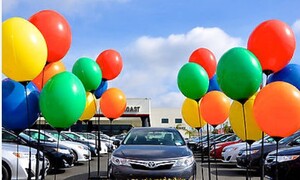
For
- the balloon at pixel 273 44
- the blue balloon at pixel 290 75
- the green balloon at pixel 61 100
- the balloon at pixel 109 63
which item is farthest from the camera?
the balloon at pixel 109 63

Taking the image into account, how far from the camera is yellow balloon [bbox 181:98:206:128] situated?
9109 mm

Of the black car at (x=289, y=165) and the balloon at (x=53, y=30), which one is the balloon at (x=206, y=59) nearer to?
the black car at (x=289, y=165)

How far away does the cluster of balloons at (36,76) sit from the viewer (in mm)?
4535

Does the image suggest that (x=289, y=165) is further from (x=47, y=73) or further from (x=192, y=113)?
(x=47, y=73)

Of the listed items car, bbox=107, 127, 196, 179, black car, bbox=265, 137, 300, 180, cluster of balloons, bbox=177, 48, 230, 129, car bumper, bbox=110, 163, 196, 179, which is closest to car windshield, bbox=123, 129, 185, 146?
car, bbox=107, 127, 196, 179

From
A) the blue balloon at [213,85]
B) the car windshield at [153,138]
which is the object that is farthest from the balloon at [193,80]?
the car windshield at [153,138]

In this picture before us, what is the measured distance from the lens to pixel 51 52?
17.9 ft

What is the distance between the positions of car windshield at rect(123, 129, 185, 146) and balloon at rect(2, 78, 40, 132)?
300 cm

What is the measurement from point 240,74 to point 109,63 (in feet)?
14.7

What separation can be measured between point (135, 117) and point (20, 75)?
156 ft

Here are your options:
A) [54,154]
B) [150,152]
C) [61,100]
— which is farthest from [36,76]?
[54,154]

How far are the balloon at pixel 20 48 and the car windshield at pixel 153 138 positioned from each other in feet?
12.3

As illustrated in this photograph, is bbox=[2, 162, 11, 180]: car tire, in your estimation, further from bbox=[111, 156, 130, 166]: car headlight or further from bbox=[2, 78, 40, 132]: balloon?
bbox=[2, 78, 40, 132]: balloon

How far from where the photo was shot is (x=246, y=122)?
5.96 metres
